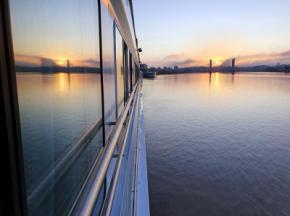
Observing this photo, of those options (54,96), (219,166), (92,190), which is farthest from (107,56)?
(219,166)

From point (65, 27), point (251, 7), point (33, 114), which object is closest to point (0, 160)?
point (33, 114)

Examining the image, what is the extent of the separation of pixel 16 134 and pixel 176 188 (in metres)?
3.14

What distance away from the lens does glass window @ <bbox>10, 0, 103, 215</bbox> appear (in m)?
0.53

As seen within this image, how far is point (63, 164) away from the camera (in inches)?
32.2

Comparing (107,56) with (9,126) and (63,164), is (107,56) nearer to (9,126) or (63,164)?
(63,164)

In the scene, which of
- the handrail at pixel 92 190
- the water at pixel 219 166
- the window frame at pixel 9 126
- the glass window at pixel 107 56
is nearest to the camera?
the window frame at pixel 9 126

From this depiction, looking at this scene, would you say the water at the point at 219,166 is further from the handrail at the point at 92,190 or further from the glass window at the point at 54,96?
the handrail at the point at 92,190

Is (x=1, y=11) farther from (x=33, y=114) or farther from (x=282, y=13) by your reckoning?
(x=282, y=13)

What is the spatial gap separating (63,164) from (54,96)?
11.1 inches

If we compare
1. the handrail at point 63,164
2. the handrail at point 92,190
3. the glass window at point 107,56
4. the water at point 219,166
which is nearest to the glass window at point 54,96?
the handrail at point 63,164

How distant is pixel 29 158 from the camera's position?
55 cm

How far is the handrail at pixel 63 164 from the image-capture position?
1.95 feet

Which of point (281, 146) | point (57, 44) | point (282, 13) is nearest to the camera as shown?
point (57, 44)

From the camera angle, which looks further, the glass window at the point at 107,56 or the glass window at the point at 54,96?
the glass window at the point at 107,56
